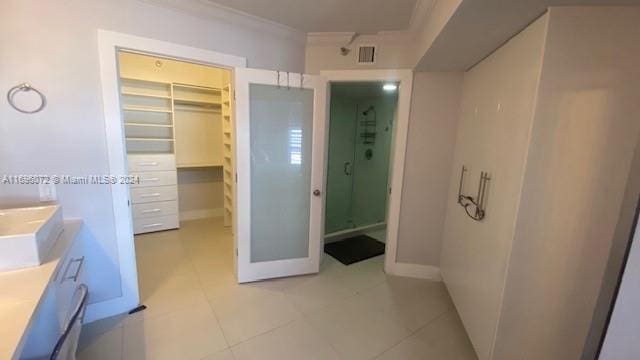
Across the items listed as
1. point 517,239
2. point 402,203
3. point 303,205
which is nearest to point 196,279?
point 303,205

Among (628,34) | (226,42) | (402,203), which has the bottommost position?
(402,203)

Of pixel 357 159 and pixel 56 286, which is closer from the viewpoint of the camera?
pixel 56 286

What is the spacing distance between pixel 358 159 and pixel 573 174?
11.1ft

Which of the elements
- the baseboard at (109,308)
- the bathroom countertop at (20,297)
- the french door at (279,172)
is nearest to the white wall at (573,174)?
the french door at (279,172)

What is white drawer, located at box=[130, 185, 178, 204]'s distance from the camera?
10.9ft

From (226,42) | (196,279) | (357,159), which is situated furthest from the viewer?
(357,159)

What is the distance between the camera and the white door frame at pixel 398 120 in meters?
2.34

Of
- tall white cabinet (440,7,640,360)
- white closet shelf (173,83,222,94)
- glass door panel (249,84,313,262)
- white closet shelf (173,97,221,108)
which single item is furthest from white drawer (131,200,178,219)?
tall white cabinet (440,7,640,360)

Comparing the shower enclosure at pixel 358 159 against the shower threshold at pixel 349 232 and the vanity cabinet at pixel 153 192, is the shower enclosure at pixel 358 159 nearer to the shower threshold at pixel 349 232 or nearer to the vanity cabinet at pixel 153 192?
the shower threshold at pixel 349 232

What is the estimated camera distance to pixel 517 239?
1.30 meters

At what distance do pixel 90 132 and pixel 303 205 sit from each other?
5.54ft

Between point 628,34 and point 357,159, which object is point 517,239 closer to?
point 628,34

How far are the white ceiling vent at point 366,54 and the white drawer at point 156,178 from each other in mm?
2853

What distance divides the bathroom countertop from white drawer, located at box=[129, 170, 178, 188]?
2.25 m
